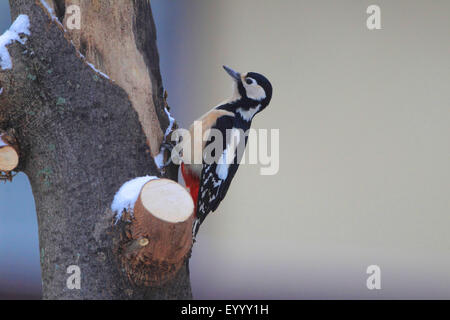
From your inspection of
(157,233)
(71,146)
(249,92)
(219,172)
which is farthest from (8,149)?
(249,92)

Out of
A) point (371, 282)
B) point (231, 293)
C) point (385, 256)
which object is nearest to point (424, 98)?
point (385, 256)

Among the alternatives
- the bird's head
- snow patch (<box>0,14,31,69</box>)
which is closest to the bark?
snow patch (<box>0,14,31,69</box>)

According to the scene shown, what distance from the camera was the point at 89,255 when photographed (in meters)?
0.94

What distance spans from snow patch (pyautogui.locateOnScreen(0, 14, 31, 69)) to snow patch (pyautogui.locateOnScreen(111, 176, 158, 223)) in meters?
0.37

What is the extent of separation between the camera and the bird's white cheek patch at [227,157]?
1.40 meters

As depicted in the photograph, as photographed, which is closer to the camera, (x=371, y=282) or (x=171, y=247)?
(x=171, y=247)

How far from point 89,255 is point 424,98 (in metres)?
2.02

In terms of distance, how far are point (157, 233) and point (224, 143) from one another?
630 millimetres

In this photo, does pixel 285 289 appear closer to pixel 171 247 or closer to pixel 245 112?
pixel 245 112

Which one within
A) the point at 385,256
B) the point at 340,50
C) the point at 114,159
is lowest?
the point at 385,256

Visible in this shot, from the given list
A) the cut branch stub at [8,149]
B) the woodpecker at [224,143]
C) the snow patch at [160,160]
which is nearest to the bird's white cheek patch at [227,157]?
the woodpecker at [224,143]

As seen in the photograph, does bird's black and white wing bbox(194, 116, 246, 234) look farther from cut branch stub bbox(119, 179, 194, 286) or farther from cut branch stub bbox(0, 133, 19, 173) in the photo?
cut branch stub bbox(0, 133, 19, 173)

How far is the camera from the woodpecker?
136 centimetres
